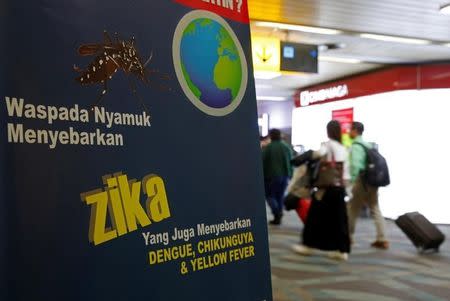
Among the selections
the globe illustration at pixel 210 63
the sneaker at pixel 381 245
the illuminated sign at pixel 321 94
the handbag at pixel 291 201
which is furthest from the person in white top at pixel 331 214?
the illuminated sign at pixel 321 94

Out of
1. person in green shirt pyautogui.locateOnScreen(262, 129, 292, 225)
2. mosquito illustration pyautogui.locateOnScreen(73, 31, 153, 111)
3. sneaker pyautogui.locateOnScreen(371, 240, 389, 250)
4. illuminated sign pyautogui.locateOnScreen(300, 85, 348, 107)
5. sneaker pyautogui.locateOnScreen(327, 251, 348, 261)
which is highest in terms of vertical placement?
illuminated sign pyautogui.locateOnScreen(300, 85, 348, 107)

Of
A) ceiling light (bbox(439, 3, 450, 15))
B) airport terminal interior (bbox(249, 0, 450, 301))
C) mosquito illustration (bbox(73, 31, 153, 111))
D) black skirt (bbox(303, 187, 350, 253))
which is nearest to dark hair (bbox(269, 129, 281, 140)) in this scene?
airport terminal interior (bbox(249, 0, 450, 301))

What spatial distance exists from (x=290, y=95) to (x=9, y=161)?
49.2ft

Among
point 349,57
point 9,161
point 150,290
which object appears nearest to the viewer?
point 9,161

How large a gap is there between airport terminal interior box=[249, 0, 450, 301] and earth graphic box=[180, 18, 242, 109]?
282 cm

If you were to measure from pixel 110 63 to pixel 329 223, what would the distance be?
4.54 metres

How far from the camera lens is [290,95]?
625 inches

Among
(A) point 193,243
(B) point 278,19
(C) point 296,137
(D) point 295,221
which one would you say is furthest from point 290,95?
(A) point 193,243

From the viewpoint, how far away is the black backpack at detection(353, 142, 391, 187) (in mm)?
6316

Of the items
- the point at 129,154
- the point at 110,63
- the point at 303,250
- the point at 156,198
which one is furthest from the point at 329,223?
the point at 110,63

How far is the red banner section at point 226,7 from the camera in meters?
1.76

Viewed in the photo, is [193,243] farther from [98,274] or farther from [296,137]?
[296,137]

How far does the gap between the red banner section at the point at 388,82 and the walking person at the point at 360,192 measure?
447 centimetres

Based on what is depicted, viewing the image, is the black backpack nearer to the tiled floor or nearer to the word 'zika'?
the tiled floor
